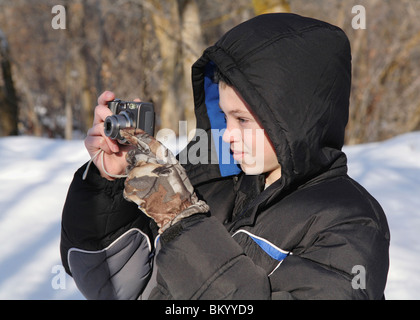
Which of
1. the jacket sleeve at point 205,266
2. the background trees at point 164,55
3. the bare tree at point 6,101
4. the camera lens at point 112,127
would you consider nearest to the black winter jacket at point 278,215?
the jacket sleeve at point 205,266

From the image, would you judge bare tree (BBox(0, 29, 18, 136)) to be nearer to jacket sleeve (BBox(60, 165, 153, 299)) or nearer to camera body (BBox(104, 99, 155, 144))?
jacket sleeve (BBox(60, 165, 153, 299))

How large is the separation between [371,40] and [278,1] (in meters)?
6.31

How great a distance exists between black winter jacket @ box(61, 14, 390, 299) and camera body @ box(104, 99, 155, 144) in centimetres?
21

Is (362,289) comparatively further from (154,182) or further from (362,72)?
(362,72)

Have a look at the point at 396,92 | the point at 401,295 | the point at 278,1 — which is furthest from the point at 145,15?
the point at 401,295

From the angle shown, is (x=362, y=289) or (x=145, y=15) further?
(x=145, y=15)

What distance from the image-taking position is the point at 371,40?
10.7m

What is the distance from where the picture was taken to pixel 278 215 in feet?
4.35

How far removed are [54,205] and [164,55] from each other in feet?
20.3

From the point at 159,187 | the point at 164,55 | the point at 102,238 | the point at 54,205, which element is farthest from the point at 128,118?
the point at 164,55

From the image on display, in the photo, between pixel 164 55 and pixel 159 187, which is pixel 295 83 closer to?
pixel 159 187

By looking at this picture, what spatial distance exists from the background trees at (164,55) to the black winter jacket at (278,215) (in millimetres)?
4116

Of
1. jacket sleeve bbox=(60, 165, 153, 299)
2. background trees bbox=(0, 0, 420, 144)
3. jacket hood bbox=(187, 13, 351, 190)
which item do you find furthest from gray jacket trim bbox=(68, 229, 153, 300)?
background trees bbox=(0, 0, 420, 144)

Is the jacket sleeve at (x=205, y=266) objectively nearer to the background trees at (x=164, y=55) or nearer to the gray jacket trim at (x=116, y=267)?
the gray jacket trim at (x=116, y=267)
